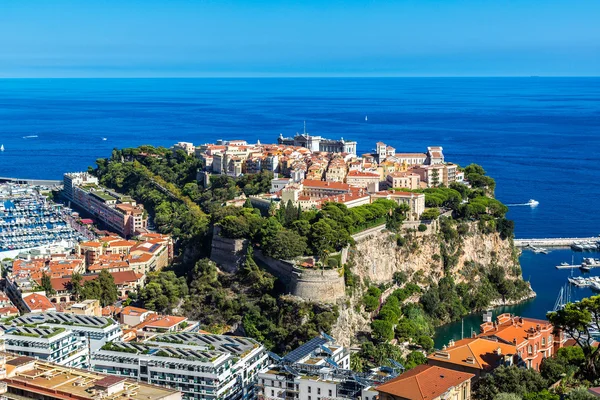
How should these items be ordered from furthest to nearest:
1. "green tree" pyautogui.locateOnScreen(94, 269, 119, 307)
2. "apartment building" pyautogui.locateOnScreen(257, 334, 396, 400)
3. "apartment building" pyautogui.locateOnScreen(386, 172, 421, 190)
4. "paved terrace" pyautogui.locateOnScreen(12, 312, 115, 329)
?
"apartment building" pyautogui.locateOnScreen(386, 172, 421, 190), "green tree" pyautogui.locateOnScreen(94, 269, 119, 307), "paved terrace" pyautogui.locateOnScreen(12, 312, 115, 329), "apartment building" pyautogui.locateOnScreen(257, 334, 396, 400)

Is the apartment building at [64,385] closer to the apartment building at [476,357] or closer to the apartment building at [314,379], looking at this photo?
the apartment building at [314,379]

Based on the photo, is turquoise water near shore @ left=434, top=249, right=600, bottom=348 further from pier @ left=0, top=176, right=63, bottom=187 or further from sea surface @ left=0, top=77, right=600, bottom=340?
pier @ left=0, top=176, right=63, bottom=187

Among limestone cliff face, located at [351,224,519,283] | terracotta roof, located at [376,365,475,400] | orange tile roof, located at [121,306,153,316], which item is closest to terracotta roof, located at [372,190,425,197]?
limestone cliff face, located at [351,224,519,283]

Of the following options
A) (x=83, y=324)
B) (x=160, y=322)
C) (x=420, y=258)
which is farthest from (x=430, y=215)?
(x=83, y=324)

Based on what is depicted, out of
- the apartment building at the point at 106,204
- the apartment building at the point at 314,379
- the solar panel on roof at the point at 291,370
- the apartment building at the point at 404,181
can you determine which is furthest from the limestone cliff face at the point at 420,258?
the apartment building at the point at 106,204

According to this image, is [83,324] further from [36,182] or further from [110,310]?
[36,182]

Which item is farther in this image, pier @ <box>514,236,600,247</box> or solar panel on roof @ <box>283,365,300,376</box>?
pier @ <box>514,236,600,247</box>

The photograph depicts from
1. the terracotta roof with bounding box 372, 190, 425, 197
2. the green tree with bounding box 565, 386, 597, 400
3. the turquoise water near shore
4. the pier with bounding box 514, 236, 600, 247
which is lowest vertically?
the turquoise water near shore
